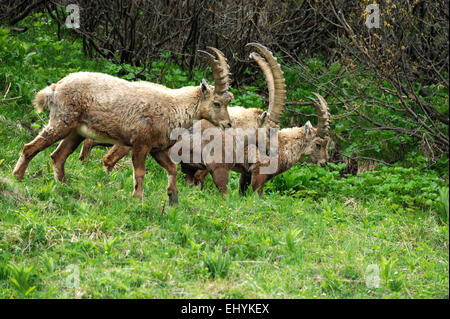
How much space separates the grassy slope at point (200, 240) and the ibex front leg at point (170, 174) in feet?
0.50

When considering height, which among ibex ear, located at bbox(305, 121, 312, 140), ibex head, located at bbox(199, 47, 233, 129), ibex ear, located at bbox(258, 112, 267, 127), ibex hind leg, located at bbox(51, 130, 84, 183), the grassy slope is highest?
ibex head, located at bbox(199, 47, 233, 129)

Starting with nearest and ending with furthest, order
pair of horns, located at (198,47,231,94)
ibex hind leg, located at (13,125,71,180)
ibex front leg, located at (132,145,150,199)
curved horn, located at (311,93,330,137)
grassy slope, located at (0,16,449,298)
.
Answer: grassy slope, located at (0,16,449,298), ibex hind leg, located at (13,125,71,180), ibex front leg, located at (132,145,150,199), pair of horns, located at (198,47,231,94), curved horn, located at (311,93,330,137)

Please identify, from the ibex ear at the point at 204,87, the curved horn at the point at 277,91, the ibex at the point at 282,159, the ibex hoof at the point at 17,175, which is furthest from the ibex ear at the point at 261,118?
the ibex hoof at the point at 17,175

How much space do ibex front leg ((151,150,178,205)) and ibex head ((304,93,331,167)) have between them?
10.5ft

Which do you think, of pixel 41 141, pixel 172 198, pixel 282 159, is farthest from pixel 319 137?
pixel 41 141

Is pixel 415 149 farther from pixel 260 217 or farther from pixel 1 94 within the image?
pixel 1 94

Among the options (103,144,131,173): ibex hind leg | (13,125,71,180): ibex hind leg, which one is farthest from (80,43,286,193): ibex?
(13,125,71,180): ibex hind leg

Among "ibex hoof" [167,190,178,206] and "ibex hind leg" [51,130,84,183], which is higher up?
"ibex hind leg" [51,130,84,183]

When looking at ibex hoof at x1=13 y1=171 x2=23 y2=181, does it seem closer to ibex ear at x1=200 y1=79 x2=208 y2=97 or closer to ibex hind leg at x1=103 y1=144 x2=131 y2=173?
ibex hind leg at x1=103 y1=144 x2=131 y2=173

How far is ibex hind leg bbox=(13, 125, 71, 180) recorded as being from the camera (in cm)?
747

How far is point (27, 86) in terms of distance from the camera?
10.7 metres

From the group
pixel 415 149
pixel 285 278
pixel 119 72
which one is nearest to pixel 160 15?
pixel 119 72

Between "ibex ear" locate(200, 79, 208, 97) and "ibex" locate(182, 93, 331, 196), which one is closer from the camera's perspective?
"ibex ear" locate(200, 79, 208, 97)

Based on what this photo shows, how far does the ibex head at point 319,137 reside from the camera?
1019cm
